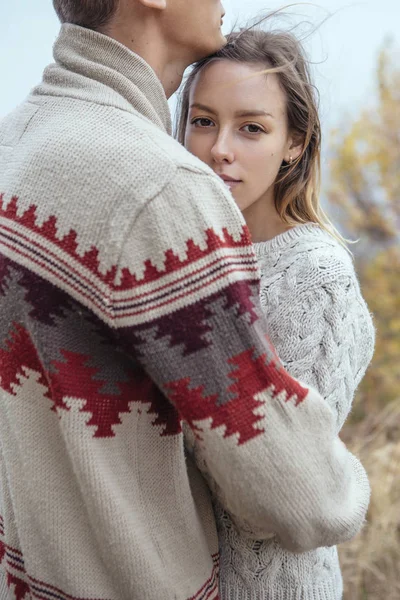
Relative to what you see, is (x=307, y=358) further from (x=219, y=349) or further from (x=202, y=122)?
(x=202, y=122)

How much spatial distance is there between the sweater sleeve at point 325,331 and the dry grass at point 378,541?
5.13 feet

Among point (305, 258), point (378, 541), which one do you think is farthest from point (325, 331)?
point (378, 541)

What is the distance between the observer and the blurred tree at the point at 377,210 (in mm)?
3535

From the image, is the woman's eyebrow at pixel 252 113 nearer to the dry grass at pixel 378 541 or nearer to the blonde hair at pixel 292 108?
the blonde hair at pixel 292 108

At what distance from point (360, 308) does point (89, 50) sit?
2.46 feet

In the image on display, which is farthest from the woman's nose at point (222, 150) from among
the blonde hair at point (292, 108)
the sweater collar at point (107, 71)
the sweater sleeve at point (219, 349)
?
the sweater sleeve at point (219, 349)

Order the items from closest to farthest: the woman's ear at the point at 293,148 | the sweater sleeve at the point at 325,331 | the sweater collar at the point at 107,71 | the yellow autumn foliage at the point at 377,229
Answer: the sweater collar at the point at 107,71 → the sweater sleeve at the point at 325,331 → the woman's ear at the point at 293,148 → the yellow autumn foliage at the point at 377,229

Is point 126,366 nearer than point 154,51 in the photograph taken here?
Yes

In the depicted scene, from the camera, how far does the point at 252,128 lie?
166 cm

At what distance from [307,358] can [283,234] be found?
384mm

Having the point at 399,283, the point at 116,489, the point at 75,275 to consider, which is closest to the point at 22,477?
the point at 116,489

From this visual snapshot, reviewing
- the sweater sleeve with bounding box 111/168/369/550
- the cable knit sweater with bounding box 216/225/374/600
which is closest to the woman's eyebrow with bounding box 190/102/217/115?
the cable knit sweater with bounding box 216/225/374/600

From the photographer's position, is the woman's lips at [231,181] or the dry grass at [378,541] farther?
the dry grass at [378,541]

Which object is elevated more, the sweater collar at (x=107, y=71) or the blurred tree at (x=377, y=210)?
the sweater collar at (x=107, y=71)
